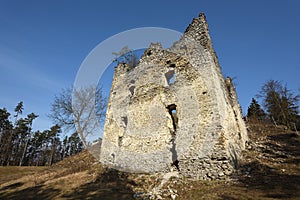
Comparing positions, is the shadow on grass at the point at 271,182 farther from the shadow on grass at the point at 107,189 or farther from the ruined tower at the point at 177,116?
the shadow on grass at the point at 107,189

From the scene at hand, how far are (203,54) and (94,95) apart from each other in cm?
1625

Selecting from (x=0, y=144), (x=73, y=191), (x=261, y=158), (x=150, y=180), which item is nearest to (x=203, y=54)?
(x=261, y=158)

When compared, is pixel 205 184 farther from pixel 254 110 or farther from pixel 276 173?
pixel 254 110

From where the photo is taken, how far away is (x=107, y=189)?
8539 mm

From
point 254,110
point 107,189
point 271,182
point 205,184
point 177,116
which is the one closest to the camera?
point 271,182

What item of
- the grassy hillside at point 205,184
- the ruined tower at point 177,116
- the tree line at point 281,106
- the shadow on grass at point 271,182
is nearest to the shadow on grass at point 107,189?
the grassy hillside at point 205,184

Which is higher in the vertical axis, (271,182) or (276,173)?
(276,173)

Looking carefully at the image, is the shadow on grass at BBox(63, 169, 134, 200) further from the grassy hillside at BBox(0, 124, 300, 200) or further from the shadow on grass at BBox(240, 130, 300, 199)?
the shadow on grass at BBox(240, 130, 300, 199)

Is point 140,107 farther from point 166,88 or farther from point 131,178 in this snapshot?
point 131,178

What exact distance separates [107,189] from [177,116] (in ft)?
17.2

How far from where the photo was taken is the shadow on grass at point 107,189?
24.8 ft

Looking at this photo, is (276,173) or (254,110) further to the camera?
(254,110)

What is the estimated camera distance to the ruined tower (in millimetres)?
8992

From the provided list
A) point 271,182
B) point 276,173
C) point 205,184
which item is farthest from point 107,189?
point 276,173
